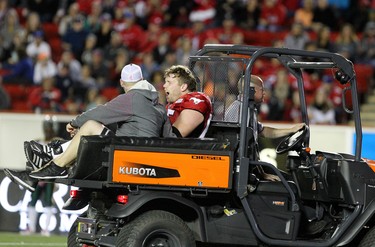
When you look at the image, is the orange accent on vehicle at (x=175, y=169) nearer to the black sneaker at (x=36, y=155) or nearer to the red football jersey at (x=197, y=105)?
the red football jersey at (x=197, y=105)

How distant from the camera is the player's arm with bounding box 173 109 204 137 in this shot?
10.3 meters

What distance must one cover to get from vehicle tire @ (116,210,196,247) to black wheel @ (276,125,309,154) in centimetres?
136

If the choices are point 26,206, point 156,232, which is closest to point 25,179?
point 156,232

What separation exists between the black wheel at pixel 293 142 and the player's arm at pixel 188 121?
0.85m

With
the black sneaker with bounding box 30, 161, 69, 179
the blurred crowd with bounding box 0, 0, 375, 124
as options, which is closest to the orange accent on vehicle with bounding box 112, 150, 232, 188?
the black sneaker with bounding box 30, 161, 69, 179

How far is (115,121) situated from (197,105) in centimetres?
82

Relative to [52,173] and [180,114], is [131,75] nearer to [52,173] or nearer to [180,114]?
[180,114]

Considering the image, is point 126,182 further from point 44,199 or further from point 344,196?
point 44,199

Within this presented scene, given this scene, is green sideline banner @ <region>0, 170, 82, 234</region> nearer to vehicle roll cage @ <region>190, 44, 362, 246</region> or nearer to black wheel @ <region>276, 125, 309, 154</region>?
vehicle roll cage @ <region>190, 44, 362, 246</region>

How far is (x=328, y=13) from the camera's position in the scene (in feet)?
76.4

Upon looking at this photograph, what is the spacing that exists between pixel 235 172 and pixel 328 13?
1388 centimetres

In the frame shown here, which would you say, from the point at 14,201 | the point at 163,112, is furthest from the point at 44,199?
the point at 163,112

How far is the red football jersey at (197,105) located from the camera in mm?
10312

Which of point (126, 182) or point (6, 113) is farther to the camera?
point (6, 113)
